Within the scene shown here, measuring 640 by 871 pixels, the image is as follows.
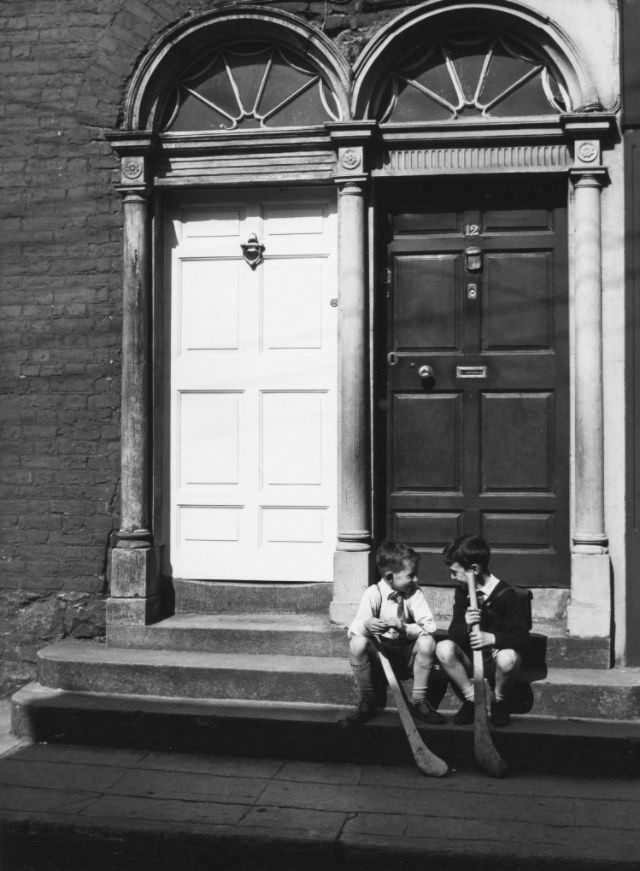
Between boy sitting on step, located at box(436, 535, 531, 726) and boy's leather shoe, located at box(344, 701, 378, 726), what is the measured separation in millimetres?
421

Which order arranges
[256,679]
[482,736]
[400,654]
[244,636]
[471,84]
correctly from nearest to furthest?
[482,736]
[400,654]
[256,679]
[244,636]
[471,84]

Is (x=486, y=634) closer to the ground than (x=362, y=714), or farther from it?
farther from it

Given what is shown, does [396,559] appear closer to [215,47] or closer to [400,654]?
[400,654]

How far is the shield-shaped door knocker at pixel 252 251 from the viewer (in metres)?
6.62

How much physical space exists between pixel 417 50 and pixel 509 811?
4.36m

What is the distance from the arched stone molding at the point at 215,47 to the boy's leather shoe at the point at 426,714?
339 centimetres

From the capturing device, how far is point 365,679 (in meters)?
5.55

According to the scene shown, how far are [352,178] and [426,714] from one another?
10.1ft

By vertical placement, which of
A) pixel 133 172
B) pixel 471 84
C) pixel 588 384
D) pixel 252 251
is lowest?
pixel 588 384

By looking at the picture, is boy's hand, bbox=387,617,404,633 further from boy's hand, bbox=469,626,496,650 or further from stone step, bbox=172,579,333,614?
stone step, bbox=172,579,333,614

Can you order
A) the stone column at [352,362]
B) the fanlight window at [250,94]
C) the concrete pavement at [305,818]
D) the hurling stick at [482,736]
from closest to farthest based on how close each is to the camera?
the concrete pavement at [305,818] → the hurling stick at [482,736] → the stone column at [352,362] → the fanlight window at [250,94]

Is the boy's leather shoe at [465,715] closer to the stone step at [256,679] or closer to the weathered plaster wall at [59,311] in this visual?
the stone step at [256,679]

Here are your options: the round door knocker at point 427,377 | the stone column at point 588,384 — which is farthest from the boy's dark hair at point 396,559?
the round door knocker at point 427,377

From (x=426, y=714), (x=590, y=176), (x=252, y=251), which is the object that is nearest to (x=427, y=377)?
(x=252, y=251)
